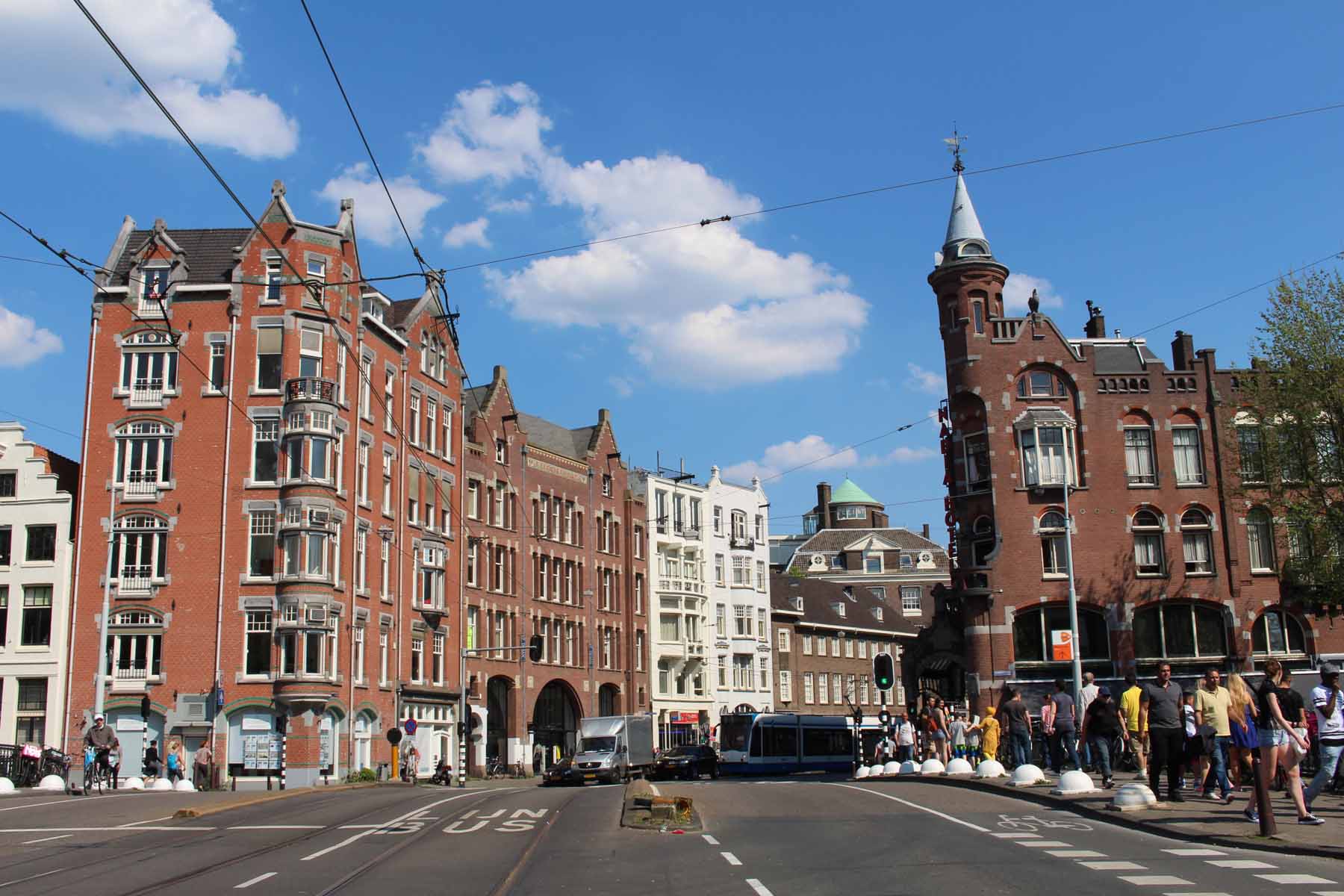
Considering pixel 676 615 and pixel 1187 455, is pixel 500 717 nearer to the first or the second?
pixel 676 615

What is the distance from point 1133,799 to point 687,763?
38.0 metres

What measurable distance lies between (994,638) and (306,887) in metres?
39.6

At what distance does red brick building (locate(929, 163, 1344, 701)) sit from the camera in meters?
50.0

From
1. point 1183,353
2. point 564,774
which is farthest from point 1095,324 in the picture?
point 564,774

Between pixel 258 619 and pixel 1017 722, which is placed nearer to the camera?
pixel 1017 722

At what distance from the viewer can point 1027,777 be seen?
23.6m

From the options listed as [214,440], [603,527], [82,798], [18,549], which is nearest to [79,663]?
[18,549]

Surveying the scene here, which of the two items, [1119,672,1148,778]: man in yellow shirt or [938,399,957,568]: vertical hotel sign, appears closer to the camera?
[1119,672,1148,778]: man in yellow shirt

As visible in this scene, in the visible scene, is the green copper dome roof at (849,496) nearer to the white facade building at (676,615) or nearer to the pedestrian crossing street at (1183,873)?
the white facade building at (676,615)

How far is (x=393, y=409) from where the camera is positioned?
5488 cm

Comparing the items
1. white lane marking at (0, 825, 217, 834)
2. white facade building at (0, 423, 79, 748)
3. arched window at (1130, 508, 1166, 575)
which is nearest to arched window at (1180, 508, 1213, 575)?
arched window at (1130, 508, 1166, 575)

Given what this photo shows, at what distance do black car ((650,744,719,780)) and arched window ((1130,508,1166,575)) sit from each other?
1932 centimetres

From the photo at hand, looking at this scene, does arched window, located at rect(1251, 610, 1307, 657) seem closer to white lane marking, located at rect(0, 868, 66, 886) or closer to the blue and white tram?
the blue and white tram

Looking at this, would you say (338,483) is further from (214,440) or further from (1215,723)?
(1215,723)
